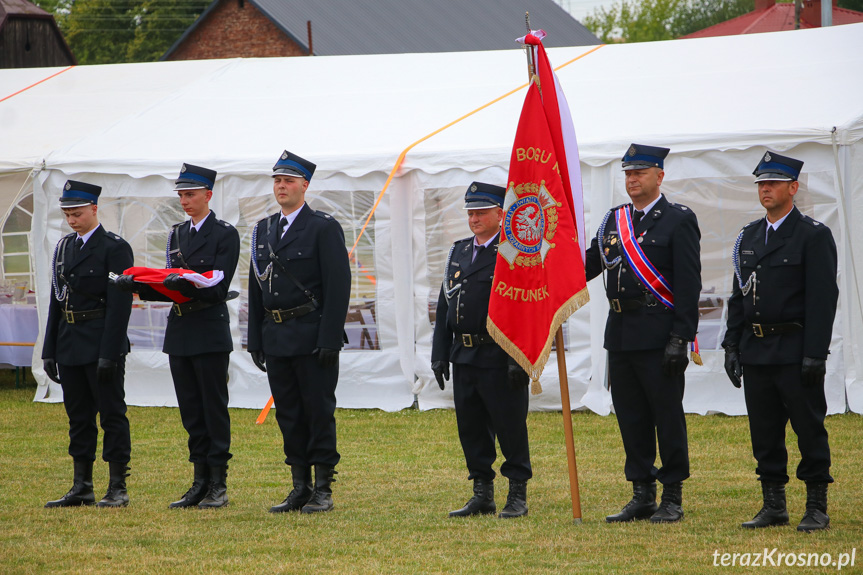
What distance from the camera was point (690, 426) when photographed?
8383 mm

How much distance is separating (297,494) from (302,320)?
3.16ft

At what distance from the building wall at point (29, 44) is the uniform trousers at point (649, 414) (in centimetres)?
2063

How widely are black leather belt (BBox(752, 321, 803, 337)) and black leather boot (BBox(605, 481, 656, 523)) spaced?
0.96 metres

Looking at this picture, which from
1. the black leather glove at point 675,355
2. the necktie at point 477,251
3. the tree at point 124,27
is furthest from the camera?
the tree at point 124,27

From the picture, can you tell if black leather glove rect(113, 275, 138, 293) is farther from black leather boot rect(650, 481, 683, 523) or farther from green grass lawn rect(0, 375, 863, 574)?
black leather boot rect(650, 481, 683, 523)

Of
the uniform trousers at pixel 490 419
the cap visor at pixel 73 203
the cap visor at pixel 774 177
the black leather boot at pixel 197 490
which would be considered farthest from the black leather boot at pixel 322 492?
→ the cap visor at pixel 774 177

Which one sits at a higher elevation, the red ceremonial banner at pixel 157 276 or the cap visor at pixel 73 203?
the cap visor at pixel 73 203

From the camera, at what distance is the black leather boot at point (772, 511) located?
16.5 ft

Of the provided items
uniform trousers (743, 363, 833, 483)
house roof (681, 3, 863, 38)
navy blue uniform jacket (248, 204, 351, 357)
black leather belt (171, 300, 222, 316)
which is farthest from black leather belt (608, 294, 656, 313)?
house roof (681, 3, 863, 38)

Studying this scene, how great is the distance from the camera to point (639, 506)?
5.29 meters

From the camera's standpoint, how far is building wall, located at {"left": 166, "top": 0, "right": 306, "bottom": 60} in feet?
93.4

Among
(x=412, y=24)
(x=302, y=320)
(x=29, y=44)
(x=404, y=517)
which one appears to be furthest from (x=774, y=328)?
(x=412, y=24)

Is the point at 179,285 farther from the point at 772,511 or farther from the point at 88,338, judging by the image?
the point at 772,511

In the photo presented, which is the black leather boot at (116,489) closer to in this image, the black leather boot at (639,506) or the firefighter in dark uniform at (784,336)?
the black leather boot at (639,506)
